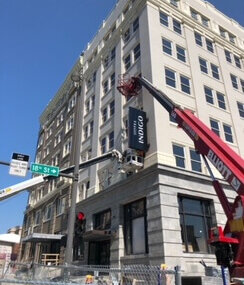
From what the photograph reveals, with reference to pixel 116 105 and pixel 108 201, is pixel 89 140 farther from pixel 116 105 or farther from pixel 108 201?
pixel 108 201

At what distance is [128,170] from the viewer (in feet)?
A: 71.3

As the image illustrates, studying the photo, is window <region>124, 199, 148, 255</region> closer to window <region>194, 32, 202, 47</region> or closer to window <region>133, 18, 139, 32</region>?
window <region>133, 18, 139, 32</region>

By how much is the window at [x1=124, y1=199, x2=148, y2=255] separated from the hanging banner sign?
3.95 metres

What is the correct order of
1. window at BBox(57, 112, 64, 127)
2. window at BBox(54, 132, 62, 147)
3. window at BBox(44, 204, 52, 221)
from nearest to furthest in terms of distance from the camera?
1. window at BBox(44, 204, 52, 221)
2. window at BBox(54, 132, 62, 147)
3. window at BBox(57, 112, 64, 127)

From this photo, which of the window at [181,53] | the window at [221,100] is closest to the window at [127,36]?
the window at [181,53]

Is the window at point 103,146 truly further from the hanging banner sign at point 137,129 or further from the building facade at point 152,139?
the hanging banner sign at point 137,129

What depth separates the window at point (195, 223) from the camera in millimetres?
18797

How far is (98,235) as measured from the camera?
2219cm

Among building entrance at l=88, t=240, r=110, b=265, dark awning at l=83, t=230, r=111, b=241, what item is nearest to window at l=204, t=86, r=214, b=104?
dark awning at l=83, t=230, r=111, b=241

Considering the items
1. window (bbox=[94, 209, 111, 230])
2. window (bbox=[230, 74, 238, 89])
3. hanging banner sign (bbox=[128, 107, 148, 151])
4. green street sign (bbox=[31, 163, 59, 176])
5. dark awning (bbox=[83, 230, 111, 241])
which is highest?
window (bbox=[230, 74, 238, 89])

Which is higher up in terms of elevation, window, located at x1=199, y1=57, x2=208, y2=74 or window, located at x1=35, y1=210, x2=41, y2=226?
window, located at x1=199, y1=57, x2=208, y2=74

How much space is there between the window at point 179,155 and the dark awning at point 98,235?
284 inches

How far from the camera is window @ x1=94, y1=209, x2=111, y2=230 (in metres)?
23.5

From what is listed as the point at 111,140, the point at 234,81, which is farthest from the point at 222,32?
the point at 111,140
